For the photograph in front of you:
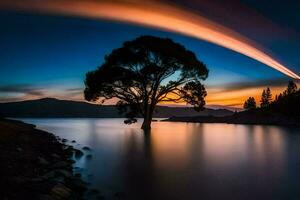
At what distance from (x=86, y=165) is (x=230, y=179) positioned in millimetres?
7802

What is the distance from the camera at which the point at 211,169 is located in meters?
15.9

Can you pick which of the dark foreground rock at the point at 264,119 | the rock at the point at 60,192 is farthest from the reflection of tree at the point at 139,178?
the dark foreground rock at the point at 264,119

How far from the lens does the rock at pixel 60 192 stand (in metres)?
9.07

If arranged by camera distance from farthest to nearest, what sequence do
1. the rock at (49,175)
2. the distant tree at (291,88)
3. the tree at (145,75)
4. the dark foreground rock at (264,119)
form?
the distant tree at (291,88) < the dark foreground rock at (264,119) < the tree at (145,75) < the rock at (49,175)

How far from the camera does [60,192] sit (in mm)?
9391

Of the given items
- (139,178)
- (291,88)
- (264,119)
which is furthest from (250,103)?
(139,178)

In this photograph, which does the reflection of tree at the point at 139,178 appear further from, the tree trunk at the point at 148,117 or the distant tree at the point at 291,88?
the distant tree at the point at 291,88

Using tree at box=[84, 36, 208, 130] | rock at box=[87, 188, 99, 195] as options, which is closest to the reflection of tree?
rock at box=[87, 188, 99, 195]

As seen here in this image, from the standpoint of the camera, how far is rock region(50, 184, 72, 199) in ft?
29.7

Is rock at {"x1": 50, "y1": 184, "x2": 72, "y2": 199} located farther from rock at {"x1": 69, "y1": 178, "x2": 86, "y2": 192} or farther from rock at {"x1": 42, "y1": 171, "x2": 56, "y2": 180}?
rock at {"x1": 42, "y1": 171, "x2": 56, "y2": 180}

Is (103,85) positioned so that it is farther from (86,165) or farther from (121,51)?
(86,165)

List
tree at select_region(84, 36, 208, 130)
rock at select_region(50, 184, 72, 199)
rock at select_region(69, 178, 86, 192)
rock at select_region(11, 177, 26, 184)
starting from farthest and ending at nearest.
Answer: tree at select_region(84, 36, 208, 130) < rock at select_region(69, 178, 86, 192) < rock at select_region(11, 177, 26, 184) < rock at select_region(50, 184, 72, 199)

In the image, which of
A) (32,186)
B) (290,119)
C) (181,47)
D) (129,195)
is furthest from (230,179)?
(290,119)

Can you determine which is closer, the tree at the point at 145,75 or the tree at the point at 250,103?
the tree at the point at 145,75
